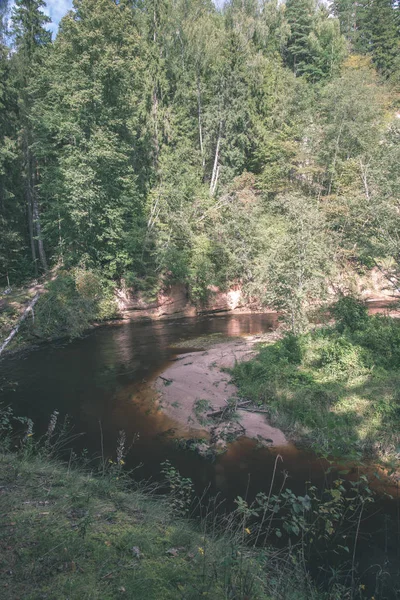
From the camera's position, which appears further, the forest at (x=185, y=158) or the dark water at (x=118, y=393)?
the forest at (x=185, y=158)

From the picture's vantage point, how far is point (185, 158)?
32781 mm

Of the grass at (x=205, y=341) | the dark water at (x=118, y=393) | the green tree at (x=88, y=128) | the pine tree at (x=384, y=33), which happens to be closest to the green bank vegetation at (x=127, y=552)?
the dark water at (x=118, y=393)

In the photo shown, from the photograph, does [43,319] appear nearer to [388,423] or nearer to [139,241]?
[139,241]

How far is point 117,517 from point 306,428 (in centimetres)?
649

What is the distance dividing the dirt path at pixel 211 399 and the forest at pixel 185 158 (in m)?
3.95

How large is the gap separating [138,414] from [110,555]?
7729 mm

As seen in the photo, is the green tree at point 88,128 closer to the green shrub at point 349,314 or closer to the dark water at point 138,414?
the dark water at point 138,414

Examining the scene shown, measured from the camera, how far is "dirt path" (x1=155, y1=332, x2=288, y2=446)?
9870 millimetres

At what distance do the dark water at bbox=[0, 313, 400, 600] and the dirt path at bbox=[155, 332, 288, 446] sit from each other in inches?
16.2

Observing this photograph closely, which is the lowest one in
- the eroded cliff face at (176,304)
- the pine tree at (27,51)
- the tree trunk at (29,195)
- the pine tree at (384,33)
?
the eroded cliff face at (176,304)

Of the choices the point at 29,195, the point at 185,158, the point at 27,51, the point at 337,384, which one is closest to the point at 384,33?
the point at 185,158

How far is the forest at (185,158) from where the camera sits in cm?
1788

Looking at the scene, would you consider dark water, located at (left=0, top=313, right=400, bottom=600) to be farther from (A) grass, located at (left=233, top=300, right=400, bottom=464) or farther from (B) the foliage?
(B) the foliage

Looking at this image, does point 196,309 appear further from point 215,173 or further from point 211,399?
point 211,399
